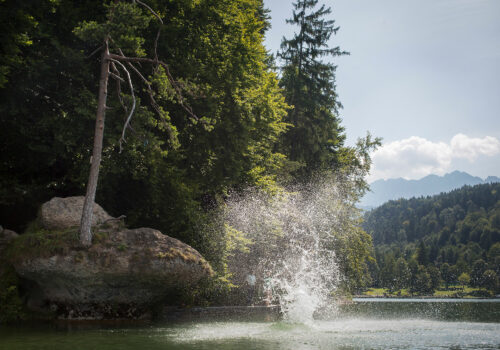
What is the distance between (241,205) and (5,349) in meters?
16.7

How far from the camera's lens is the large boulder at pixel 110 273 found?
45.0ft

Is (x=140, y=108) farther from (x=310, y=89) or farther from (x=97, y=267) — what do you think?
(x=310, y=89)

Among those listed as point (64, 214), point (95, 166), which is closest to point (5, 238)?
point (64, 214)

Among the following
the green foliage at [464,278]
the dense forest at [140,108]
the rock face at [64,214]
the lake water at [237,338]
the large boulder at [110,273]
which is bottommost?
the green foliage at [464,278]

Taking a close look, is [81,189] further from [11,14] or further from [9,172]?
[11,14]

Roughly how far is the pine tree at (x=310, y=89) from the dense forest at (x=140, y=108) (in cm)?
1209

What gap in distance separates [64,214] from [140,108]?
4720 millimetres

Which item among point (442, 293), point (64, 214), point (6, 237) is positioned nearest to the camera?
point (64, 214)

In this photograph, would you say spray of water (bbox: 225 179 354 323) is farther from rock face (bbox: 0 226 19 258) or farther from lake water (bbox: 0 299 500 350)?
rock face (bbox: 0 226 19 258)

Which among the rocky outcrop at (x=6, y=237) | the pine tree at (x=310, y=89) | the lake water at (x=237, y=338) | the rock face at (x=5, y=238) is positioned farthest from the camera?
the pine tree at (x=310, y=89)

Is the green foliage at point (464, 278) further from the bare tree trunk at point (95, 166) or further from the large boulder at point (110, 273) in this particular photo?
the bare tree trunk at point (95, 166)

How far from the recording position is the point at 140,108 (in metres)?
16.9

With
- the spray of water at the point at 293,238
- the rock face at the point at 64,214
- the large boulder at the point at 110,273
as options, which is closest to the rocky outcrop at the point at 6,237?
the rock face at the point at 64,214

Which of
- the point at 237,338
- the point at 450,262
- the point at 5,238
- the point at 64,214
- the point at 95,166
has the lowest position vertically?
the point at 450,262
